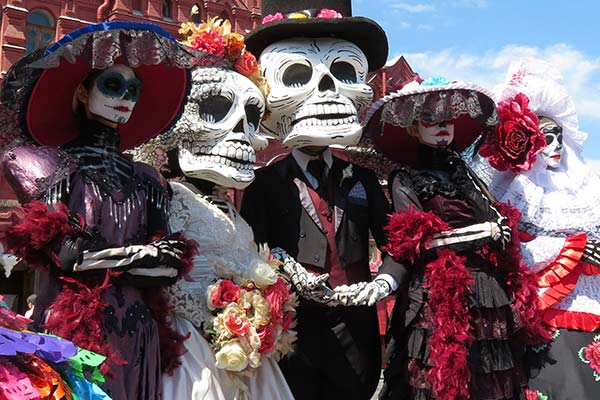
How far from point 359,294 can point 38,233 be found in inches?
58.3

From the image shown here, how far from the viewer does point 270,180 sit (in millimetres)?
3508

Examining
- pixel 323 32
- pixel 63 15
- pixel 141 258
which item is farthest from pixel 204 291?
pixel 63 15

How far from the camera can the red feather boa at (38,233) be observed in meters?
2.32

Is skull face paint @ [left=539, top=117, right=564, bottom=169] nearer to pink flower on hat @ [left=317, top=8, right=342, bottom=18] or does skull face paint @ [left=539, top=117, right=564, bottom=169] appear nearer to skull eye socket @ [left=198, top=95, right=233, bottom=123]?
pink flower on hat @ [left=317, top=8, right=342, bottom=18]

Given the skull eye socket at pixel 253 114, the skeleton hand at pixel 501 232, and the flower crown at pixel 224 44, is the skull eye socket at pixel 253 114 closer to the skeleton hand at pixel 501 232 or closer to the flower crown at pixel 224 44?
the flower crown at pixel 224 44

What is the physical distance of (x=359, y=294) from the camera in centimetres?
318

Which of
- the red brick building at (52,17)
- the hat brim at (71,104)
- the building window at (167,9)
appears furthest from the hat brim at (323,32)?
the building window at (167,9)

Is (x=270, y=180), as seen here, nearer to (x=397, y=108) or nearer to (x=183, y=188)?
(x=183, y=188)

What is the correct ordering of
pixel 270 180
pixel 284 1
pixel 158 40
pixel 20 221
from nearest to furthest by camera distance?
pixel 20 221 → pixel 158 40 → pixel 270 180 → pixel 284 1

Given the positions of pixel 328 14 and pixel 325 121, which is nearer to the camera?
pixel 325 121

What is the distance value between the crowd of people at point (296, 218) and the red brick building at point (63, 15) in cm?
949

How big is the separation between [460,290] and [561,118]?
1500 millimetres

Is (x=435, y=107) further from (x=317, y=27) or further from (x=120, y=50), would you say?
(x=120, y=50)

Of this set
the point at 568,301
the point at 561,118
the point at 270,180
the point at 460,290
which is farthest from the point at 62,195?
the point at 561,118
